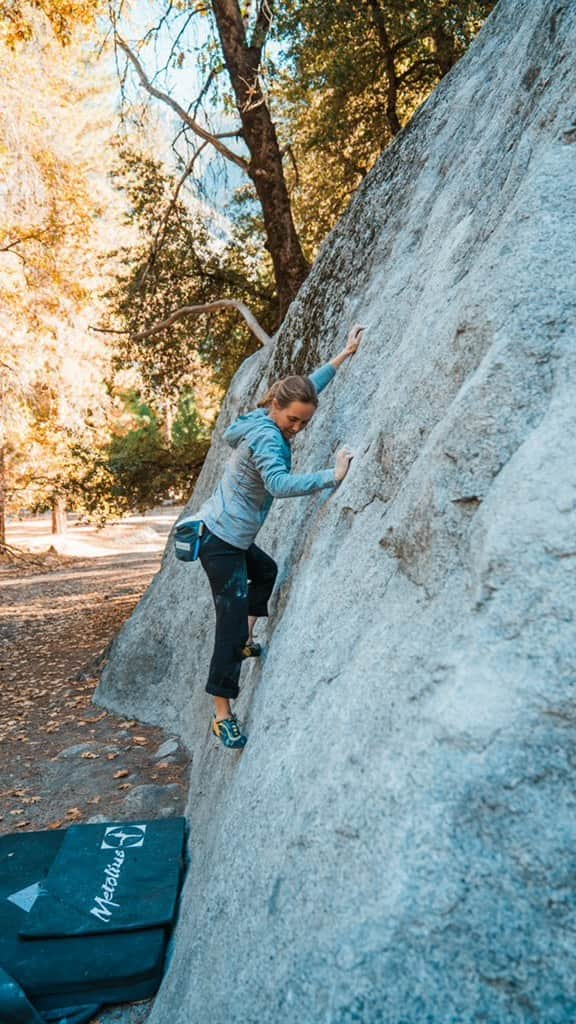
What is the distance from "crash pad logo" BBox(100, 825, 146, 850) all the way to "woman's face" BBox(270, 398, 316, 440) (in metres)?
2.78

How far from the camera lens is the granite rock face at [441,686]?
1.74 m

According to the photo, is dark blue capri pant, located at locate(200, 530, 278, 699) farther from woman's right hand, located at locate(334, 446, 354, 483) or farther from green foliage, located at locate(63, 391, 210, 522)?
green foliage, located at locate(63, 391, 210, 522)

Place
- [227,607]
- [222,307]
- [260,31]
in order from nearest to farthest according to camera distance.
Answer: [227,607] < [260,31] < [222,307]

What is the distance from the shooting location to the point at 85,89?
16.4m

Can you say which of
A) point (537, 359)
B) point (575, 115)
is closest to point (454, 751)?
point (537, 359)

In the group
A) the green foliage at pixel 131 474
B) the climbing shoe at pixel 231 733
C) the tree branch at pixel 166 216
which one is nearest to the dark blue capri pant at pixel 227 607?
the climbing shoe at pixel 231 733

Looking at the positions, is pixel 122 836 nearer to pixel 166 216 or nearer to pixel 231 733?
pixel 231 733

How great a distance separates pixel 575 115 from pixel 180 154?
8740 millimetres

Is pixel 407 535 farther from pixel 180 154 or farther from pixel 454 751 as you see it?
pixel 180 154

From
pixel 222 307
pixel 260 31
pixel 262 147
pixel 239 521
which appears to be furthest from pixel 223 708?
pixel 222 307

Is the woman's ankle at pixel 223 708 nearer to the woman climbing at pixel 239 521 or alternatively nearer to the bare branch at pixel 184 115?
the woman climbing at pixel 239 521

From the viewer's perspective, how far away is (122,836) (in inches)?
191

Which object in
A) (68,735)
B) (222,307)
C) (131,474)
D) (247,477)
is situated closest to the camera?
(247,477)

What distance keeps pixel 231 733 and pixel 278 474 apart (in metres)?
1.40
